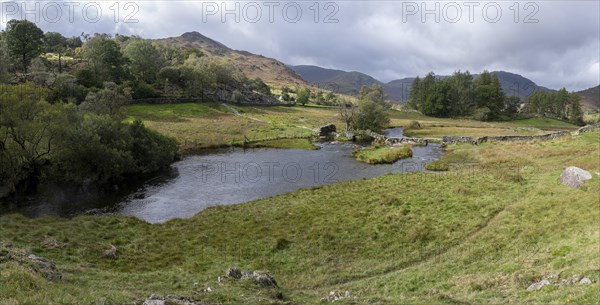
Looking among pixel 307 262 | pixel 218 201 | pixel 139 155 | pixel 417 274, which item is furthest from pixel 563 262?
pixel 139 155

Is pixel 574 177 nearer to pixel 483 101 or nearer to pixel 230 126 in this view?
pixel 230 126

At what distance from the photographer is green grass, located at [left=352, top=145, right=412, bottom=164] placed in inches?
2562

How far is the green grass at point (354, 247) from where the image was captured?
1698cm

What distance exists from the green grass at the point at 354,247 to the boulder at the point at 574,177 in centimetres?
84

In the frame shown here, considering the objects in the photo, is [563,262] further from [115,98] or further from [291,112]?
[291,112]

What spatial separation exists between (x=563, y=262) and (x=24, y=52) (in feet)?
442

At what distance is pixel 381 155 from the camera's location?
222ft

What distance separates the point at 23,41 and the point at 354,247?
123 metres

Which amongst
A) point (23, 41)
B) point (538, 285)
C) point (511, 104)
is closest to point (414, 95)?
point (511, 104)

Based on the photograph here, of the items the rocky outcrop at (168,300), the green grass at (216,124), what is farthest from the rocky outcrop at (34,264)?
the green grass at (216,124)

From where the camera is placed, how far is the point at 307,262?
2561 cm

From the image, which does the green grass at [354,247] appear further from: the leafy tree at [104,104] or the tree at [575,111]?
the tree at [575,111]

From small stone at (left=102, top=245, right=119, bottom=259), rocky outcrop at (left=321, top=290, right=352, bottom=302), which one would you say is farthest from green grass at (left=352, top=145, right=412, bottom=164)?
rocky outcrop at (left=321, top=290, right=352, bottom=302)

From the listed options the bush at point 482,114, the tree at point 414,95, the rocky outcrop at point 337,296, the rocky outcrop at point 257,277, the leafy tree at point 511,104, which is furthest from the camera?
the tree at point 414,95
